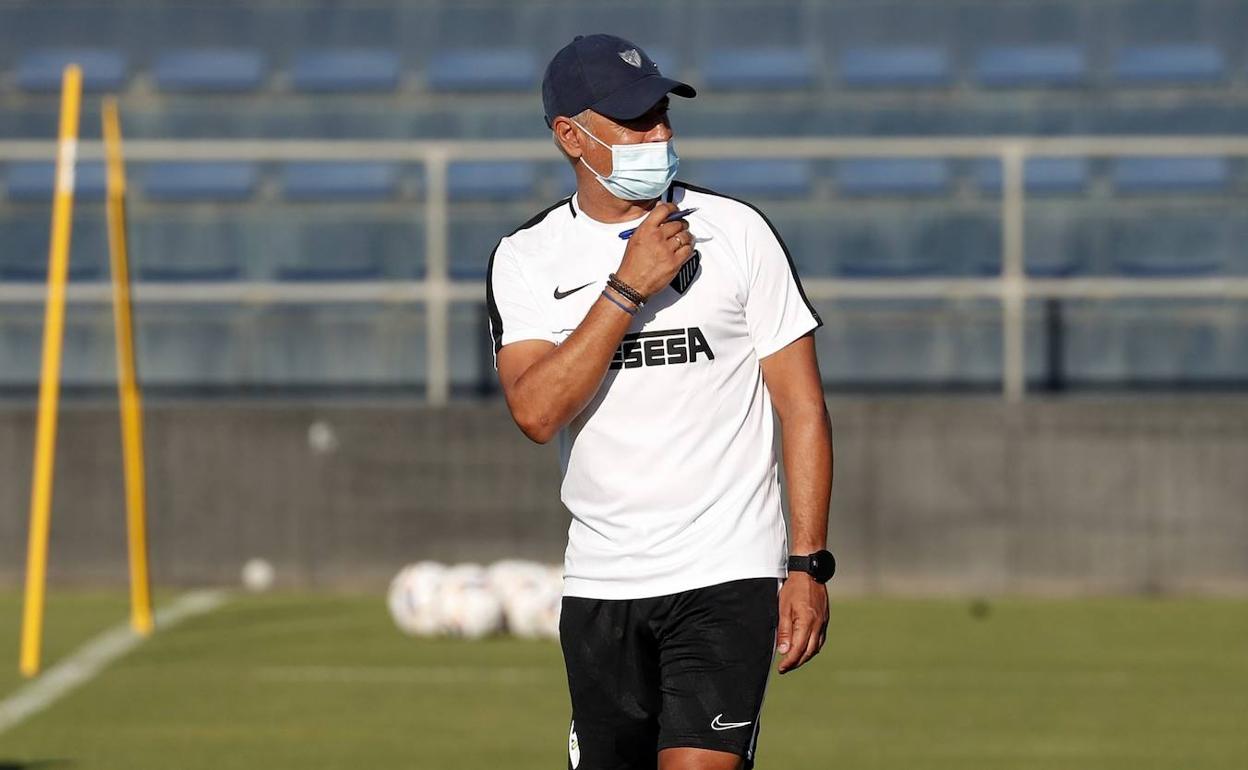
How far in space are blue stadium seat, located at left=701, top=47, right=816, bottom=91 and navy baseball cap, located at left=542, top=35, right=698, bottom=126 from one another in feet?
37.0

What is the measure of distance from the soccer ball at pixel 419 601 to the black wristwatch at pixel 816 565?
17.9 feet

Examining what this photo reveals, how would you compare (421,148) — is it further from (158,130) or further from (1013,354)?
(158,130)

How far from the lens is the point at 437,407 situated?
33.5 ft

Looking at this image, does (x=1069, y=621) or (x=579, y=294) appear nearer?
(x=579, y=294)

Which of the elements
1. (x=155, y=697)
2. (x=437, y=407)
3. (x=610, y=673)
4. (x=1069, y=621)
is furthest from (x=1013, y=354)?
(x=610, y=673)

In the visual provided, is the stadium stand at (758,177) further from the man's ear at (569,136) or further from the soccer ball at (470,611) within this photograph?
the man's ear at (569,136)

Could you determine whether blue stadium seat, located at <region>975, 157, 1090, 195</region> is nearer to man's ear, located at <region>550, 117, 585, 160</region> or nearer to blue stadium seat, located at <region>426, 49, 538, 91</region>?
blue stadium seat, located at <region>426, 49, 538, 91</region>

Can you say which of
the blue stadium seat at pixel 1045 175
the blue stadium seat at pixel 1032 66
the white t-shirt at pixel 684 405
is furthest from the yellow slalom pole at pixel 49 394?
the blue stadium seat at pixel 1032 66

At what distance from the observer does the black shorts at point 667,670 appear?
3738 mm

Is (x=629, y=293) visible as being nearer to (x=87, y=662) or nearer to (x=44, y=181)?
(x=87, y=662)

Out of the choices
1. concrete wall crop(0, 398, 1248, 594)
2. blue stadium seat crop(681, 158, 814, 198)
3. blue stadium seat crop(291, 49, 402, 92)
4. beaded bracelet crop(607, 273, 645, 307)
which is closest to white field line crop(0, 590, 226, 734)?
concrete wall crop(0, 398, 1248, 594)

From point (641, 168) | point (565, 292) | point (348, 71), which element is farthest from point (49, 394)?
point (348, 71)

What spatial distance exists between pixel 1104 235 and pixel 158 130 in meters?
6.87

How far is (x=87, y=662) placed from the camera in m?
8.30
